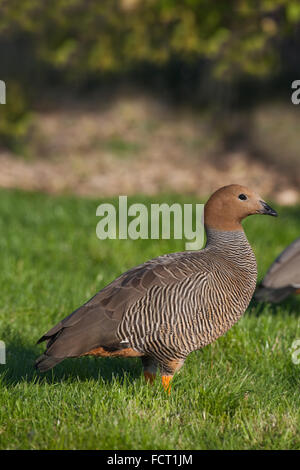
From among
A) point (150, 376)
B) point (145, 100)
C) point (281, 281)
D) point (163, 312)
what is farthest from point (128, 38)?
point (163, 312)

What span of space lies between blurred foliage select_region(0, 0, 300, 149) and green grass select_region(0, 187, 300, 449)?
250 inches

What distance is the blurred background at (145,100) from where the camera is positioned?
1441 centimetres

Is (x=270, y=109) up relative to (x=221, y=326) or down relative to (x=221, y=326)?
up

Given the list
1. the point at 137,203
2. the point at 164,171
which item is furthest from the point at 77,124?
the point at 137,203

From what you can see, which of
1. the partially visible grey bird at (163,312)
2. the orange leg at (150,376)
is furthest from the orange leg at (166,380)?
the orange leg at (150,376)

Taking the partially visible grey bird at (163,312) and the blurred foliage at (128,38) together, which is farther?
the blurred foliage at (128,38)

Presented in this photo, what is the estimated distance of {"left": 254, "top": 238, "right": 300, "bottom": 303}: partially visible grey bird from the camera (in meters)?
5.79

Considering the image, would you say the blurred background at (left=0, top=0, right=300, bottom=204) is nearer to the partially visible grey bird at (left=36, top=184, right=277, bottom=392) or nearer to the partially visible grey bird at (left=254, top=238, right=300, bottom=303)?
the partially visible grey bird at (left=254, top=238, right=300, bottom=303)

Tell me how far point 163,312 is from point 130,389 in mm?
536

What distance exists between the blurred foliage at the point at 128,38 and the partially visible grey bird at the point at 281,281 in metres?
6.02

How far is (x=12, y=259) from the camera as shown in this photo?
25.1 feet

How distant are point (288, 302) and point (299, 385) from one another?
8.02 feet

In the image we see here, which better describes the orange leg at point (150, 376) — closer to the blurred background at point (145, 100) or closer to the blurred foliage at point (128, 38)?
the blurred foliage at point (128, 38)
